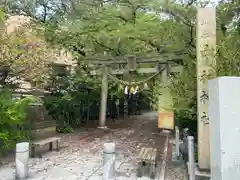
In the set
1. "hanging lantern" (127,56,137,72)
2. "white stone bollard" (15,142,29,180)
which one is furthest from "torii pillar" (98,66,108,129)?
"white stone bollard" (15,142,29,180)

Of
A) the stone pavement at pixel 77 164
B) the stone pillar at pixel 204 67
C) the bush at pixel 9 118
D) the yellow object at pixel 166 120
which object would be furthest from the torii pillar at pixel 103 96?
the stone pillar at pixel 204 67

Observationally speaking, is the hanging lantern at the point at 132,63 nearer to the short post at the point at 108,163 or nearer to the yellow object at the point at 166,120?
the yellow object at the point at 166,120

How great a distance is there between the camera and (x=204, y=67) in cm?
517

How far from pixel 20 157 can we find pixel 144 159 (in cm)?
278

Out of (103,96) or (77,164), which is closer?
(77,164)

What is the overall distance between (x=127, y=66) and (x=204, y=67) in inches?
346

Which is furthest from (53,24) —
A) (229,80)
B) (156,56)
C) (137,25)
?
(229,80)

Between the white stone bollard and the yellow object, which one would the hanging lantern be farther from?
the white stone bollard

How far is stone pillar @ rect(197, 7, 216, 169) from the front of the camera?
16.8 feet

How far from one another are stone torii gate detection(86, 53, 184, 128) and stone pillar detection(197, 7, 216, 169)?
6.71 meters

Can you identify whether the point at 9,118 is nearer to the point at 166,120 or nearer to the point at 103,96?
the point at 166,120

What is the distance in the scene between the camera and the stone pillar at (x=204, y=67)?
5121 millimetres

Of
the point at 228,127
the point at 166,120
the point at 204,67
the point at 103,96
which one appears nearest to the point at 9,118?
the point at 204,67

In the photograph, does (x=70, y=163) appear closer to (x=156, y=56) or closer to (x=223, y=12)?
(x=223, y=12)
